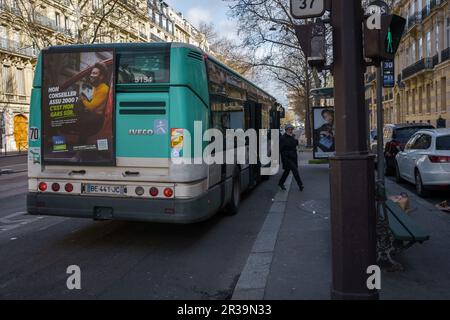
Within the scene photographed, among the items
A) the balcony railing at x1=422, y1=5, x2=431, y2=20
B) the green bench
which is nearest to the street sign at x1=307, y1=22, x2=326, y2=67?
the green bench

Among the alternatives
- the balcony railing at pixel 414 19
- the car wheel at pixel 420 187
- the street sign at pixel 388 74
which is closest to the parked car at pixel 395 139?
the car wheel at pixel 420 187

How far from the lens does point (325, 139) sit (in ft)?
54.3

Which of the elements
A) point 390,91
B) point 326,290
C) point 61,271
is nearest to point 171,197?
point 61,271

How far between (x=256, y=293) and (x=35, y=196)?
12.3 feet

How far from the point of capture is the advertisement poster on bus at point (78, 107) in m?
6.40

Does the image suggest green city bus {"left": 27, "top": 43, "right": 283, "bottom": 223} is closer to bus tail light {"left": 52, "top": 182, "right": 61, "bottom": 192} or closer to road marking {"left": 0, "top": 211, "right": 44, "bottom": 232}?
bus tail light {"left": 52, "top": 182, "right": 61, "bottom": 192}

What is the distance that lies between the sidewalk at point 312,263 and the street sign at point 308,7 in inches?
100

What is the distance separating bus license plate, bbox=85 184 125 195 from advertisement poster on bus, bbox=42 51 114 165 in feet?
1.03

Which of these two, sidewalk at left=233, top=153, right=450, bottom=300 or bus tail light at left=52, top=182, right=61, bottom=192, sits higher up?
bus tail light at left=52, top=182, right=61, bottom=192

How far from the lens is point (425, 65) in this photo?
116 feet

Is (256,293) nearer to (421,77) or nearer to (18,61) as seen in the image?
(421,77)

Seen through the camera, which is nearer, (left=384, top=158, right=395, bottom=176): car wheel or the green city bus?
the green city bus

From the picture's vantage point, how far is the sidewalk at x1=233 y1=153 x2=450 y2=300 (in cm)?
449

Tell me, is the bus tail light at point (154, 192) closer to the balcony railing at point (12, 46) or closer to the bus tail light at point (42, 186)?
the bus tail light at point (42, 186)
